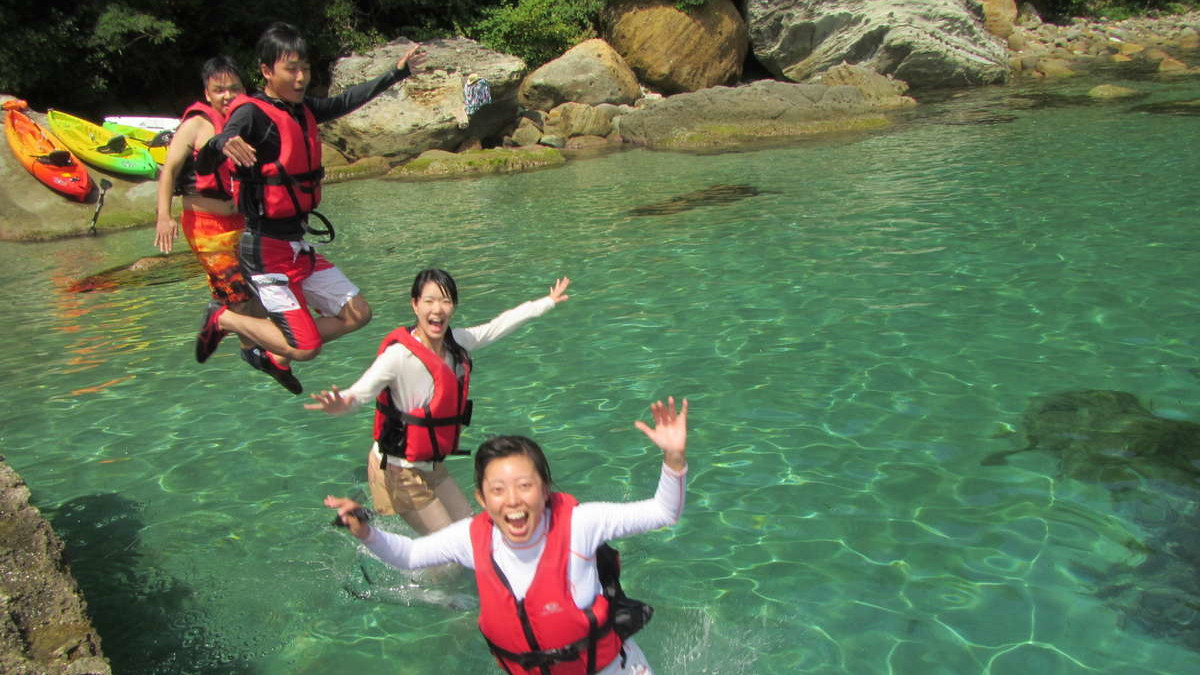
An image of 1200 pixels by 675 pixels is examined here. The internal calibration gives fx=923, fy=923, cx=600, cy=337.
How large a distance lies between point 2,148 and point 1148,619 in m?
19.6

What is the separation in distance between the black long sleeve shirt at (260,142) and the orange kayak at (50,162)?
13841 mm

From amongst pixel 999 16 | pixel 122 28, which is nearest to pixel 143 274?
A: pixel 122 28

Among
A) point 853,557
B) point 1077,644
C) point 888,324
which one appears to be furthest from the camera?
point 888,324

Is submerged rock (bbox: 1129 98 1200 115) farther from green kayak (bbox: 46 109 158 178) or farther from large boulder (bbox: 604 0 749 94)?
green kayak (bbox: 46 109 158 178)

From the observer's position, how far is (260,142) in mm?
4988

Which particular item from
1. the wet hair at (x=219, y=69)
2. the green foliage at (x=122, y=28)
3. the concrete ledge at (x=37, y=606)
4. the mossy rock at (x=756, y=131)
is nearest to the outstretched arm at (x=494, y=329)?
the concrete ledge at (x=37, y=606)

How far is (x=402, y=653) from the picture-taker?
4.03m

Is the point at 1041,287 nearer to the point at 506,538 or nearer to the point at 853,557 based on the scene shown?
the point at 853,557

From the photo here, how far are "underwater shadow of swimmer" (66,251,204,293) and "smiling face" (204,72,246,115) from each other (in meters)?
7.03

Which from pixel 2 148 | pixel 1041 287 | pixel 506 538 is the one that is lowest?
pixel 1041 287

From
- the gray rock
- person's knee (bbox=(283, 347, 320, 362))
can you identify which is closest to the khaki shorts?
person's knee (bbox=(283, 347, 320, 362))

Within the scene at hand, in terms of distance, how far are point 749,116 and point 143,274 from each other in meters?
13.3

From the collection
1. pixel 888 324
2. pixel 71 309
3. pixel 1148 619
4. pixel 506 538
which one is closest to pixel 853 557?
pixel 1148 619

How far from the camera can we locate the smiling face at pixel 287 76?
480cm
